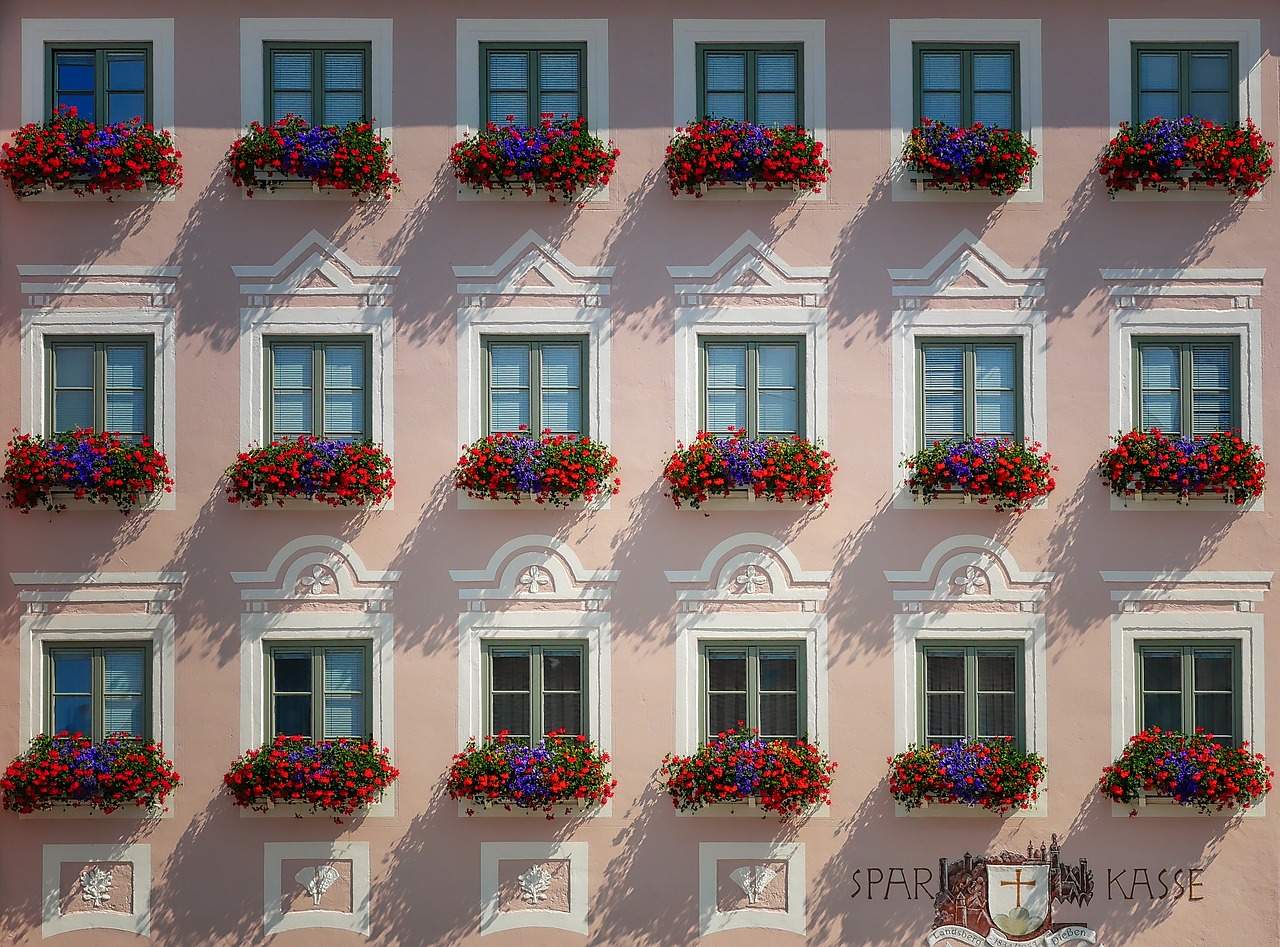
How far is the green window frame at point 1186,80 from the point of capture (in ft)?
40.8

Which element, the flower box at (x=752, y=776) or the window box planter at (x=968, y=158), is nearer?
the flower box at (x=752, y=776)

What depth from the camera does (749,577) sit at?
12.2 metres

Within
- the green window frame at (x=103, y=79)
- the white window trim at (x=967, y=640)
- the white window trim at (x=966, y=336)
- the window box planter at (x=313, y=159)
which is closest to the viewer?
the window box planter at (x=313, y=159)

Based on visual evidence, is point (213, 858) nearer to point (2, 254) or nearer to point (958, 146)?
point (2, 254)

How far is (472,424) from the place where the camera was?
12.2 meters

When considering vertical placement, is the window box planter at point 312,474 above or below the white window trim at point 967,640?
above

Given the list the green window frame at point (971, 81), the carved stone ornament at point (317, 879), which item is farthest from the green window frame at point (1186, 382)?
the carved stone ornament at point (317, 879)

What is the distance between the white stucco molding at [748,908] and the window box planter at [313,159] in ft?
24.1

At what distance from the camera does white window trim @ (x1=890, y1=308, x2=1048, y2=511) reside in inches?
483

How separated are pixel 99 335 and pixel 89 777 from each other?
4309 millimetres

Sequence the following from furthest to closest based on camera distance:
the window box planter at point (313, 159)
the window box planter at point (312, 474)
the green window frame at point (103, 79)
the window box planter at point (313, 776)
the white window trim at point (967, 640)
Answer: the green window frame at point (103, 79) → the white window trim at point (967, 640) → the window box planter at point (313, 159) → the window box planter at point (312, 474) → the window box planter at point (313, 776)

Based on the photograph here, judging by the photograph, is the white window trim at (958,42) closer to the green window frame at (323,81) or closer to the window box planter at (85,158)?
the green window frame at (323,81)

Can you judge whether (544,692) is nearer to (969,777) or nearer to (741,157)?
(969,777)

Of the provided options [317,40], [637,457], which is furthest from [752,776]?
[317,40]
